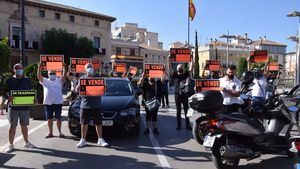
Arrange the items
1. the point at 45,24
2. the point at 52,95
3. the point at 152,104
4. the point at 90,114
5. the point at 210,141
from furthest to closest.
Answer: the point at 45,24 → the point at 152,104 → the point at 52,95 → the point at 90,114 → the point at 210,141

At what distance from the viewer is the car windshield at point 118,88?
31.4ft

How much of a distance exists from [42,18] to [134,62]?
27.0 metres

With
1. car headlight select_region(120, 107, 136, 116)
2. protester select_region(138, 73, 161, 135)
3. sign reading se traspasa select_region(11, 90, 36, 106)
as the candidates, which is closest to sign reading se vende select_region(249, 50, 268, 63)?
protester select_region(138, 73, 161, 135)

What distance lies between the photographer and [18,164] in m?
6.27

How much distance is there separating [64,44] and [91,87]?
4028cm

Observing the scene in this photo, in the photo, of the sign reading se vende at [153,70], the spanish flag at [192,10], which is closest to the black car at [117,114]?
the sign reading se vende at [153,70]

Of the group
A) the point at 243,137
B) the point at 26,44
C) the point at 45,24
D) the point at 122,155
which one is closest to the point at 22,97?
the point at 122,155

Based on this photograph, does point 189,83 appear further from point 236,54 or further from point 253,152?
point 236,54

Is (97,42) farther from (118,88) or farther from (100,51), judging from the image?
(118,88)

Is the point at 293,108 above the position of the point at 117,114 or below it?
above

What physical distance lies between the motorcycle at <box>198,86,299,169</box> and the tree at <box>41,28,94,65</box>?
4132cm

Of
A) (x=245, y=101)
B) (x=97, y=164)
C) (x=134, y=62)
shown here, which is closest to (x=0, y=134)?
(x=97, y=164)

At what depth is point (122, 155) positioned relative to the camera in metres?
6.98

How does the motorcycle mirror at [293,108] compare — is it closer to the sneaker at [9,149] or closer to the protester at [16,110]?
the protester at [16,110]
